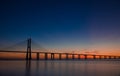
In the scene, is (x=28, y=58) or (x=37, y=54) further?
(x=37, y=54)

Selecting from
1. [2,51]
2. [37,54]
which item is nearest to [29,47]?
[2,51]

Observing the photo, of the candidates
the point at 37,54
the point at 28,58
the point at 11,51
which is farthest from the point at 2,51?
the point at 37,54

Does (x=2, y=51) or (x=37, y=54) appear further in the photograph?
(x=37, y=54)

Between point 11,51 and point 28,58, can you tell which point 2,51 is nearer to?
point 11,51

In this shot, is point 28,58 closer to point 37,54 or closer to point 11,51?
point 11,51

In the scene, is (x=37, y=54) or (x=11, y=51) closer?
(x=11, y=51)

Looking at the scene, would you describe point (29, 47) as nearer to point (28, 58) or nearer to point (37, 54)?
point (28, 58)

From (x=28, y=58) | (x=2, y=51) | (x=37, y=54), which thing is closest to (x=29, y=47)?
(x=28, y=58)
